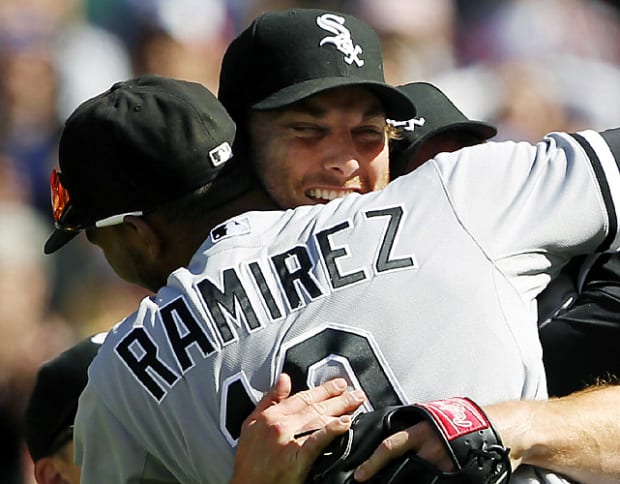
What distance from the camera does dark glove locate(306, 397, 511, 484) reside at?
201 centimetres

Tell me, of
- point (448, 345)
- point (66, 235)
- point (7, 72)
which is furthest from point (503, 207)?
point (7, 72)

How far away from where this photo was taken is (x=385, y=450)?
204 centimetres

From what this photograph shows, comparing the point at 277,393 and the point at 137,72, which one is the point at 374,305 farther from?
the point at 137,72

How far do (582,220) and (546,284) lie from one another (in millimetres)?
145

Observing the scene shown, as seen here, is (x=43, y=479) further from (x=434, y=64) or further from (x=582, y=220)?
(x=434, y=64)

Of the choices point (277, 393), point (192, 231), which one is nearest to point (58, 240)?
point (192, 231)

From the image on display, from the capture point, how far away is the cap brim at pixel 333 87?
2758 mm

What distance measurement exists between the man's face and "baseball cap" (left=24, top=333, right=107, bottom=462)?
0.87m

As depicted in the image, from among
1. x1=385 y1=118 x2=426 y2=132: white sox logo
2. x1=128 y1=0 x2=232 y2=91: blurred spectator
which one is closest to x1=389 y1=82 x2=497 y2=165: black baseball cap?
x1=385 y1=118 x2=426 y2=132: white sox logo

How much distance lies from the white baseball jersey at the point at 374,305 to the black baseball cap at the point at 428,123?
0.85m

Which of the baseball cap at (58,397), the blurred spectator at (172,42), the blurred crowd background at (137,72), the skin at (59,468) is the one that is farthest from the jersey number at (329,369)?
the blurred spectator at (172,42)

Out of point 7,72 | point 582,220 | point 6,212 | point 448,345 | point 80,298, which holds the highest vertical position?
point 582,220

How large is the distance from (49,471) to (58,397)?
252 mm

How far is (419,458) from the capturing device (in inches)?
80.2
